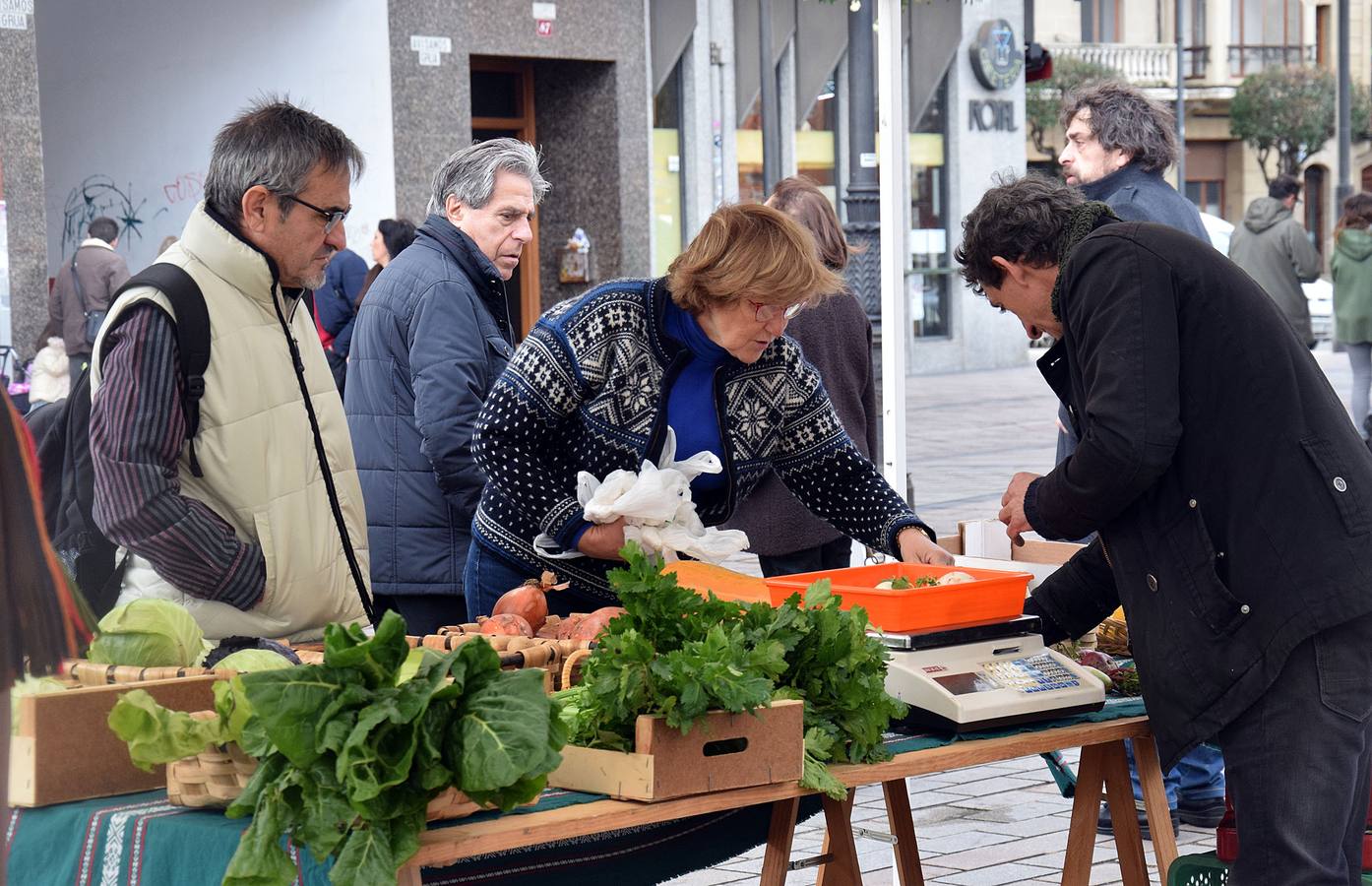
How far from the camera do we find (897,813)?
3592mm

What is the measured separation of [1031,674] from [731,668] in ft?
2.72

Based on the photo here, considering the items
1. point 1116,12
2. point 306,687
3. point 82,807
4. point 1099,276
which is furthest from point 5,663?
point 1116,12

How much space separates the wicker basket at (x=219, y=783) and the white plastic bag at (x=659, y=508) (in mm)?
1017

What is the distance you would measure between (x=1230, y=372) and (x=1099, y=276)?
0.86 feet

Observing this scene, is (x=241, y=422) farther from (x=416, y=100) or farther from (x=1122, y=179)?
(x=416, y=100)

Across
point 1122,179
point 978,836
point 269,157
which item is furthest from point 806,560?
point 269,157

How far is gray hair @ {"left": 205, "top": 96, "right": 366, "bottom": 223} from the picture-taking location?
297 centimetres

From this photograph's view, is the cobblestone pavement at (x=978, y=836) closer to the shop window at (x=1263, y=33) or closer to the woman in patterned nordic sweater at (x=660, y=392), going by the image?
the woman in patterned nordic sweater at (x=660, y=392)

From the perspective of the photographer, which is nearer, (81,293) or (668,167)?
(81,293)

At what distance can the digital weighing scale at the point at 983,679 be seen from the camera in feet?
9.14

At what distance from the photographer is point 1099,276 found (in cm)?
274

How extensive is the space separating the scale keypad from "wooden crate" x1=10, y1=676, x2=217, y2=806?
1352 mm

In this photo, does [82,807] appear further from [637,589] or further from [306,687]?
[637,589]

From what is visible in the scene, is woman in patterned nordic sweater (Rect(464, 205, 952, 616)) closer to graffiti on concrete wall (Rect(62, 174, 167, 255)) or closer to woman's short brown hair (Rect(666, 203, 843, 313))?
woman's short brown hair (Rect(666, 203, 843, 313))
